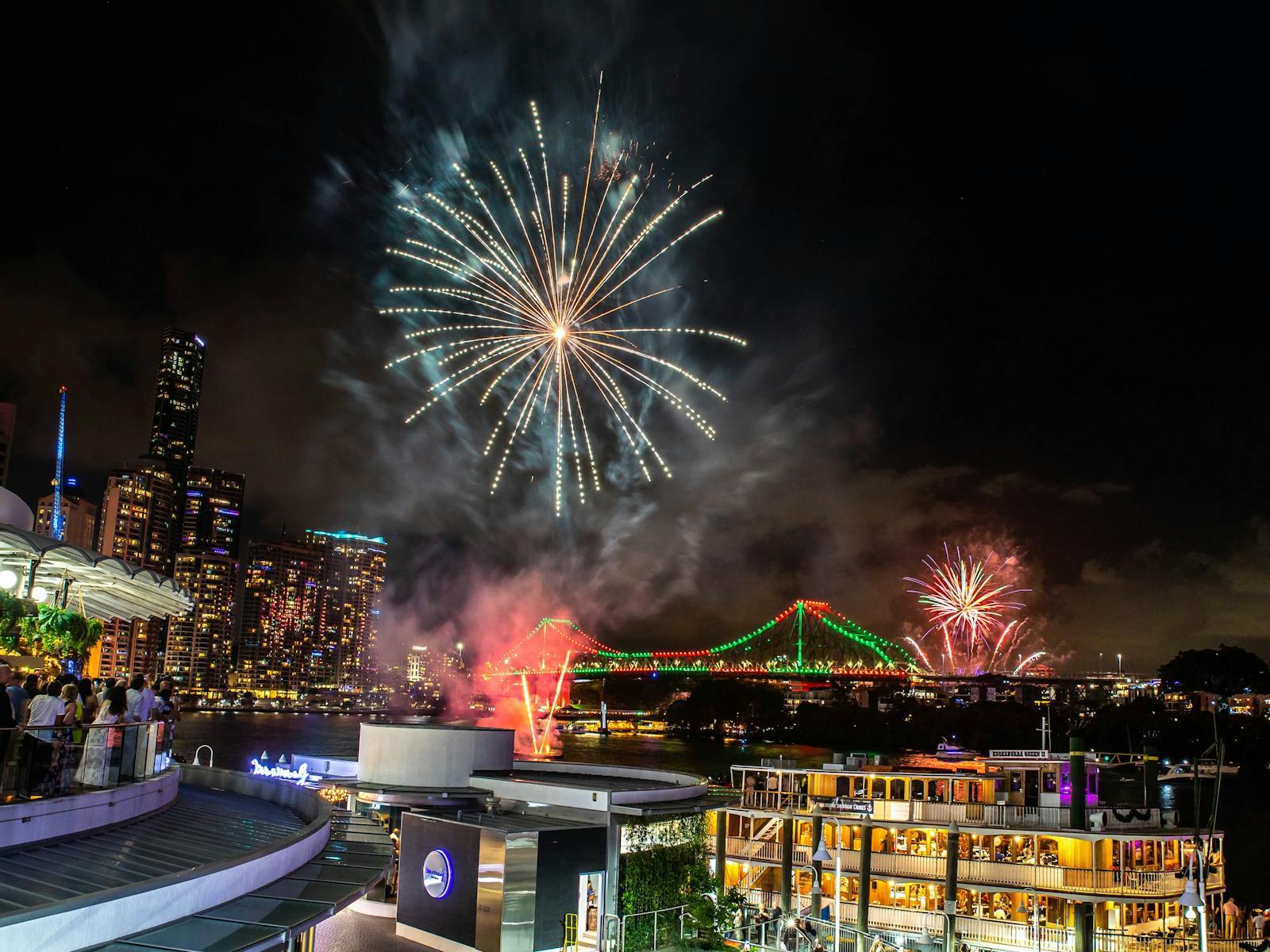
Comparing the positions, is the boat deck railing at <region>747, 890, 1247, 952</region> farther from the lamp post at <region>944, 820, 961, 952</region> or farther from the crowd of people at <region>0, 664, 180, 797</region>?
the crowd of people at <region>0, 664, 180, 797</region>

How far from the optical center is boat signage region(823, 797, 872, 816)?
100 feet

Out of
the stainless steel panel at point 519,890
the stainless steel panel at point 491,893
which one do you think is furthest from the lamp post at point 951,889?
the stainless steel panel at point 491,893

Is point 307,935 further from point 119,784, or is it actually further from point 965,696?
point 965,696

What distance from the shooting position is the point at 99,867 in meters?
8.54

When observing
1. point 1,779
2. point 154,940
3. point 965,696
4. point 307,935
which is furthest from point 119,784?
A: point 965,696

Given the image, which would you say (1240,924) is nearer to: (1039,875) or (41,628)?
(1039,875)

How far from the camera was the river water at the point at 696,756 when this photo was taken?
52406 mm

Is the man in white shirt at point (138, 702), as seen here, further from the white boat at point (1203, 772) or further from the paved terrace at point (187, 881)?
the white boat at point (1203, 772)

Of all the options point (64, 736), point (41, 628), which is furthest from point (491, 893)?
point (64, 736)

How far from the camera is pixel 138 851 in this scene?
31.1 feet

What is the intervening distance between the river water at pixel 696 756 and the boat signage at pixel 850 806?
17724 mm

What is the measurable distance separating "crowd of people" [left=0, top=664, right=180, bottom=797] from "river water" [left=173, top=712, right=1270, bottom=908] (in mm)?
33168

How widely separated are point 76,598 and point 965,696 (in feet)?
386

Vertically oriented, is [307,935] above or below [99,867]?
Result: below
